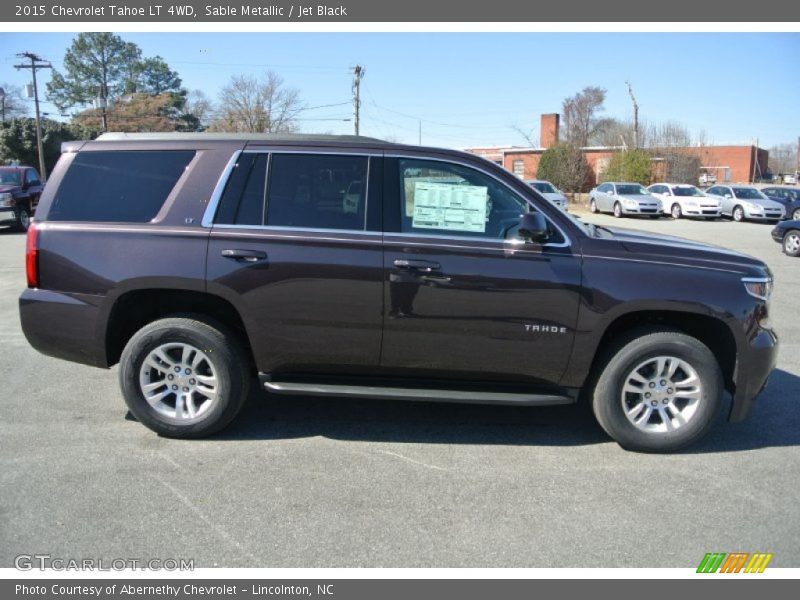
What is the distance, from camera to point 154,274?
4148 millimetres

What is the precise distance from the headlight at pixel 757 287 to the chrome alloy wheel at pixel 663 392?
639 millimetres

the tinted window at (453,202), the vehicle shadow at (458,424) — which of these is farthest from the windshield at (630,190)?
the tinted window at (453,202)

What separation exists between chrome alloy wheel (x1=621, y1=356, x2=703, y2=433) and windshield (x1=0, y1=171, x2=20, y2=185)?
20.2m

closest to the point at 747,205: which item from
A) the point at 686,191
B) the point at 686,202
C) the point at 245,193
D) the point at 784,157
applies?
the point at 686,202

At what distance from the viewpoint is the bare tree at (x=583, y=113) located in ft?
185

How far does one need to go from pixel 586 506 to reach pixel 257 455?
2087 mm

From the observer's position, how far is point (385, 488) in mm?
3705

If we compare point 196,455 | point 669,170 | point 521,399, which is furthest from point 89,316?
Result: point 669,170

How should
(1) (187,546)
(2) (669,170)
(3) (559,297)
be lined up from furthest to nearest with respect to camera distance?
(2) (669,170)
(3) (559,297)
(1) (187,546)

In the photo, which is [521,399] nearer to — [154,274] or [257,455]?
[257,455]

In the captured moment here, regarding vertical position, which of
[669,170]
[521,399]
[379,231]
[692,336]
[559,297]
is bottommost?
[521,399]

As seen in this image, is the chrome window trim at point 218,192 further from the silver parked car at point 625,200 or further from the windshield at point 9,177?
the silver parked car at point 625,200

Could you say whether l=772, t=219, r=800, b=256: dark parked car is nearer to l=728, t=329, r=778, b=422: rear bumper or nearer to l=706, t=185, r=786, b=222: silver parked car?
l=706, t=185, r=786, b=222: silver parked car

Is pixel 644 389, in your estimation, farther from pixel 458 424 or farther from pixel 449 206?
pixel 449 206
